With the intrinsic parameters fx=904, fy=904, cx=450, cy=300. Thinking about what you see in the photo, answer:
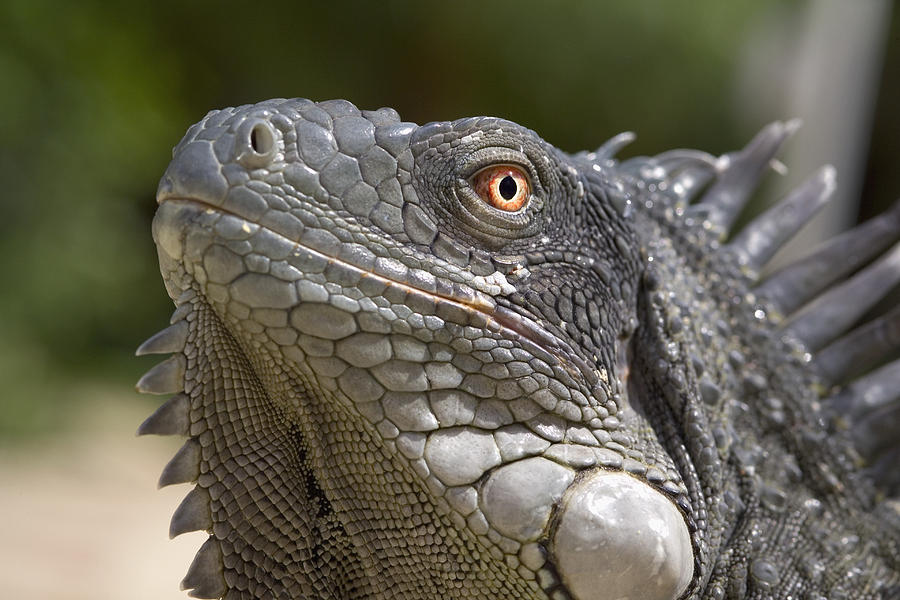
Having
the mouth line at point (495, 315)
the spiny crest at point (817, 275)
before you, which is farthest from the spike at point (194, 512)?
the spiny crest at point (817, 275)

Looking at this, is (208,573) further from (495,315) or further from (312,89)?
(312,89)

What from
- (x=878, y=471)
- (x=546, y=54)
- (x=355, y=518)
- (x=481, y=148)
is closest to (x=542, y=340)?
(x=481, y=148)

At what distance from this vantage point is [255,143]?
182 centimetres

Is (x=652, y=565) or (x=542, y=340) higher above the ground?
(x=542, y=340)

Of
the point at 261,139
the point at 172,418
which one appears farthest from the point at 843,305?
the point at 172,418

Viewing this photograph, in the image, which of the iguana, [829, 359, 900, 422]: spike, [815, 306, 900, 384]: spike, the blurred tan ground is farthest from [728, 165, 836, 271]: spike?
the blurred tan ground

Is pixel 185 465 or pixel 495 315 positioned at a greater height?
pixel 495 315

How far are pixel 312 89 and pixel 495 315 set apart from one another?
1023 centimetres

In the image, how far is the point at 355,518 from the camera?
6.50 feet

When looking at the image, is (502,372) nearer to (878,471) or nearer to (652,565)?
(652,565)

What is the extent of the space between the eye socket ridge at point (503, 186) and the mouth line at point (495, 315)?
22 centimetres

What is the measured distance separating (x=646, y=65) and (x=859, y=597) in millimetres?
9971

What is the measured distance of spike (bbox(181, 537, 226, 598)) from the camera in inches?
78.5

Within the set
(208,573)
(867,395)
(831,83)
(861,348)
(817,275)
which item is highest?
(831,83)
